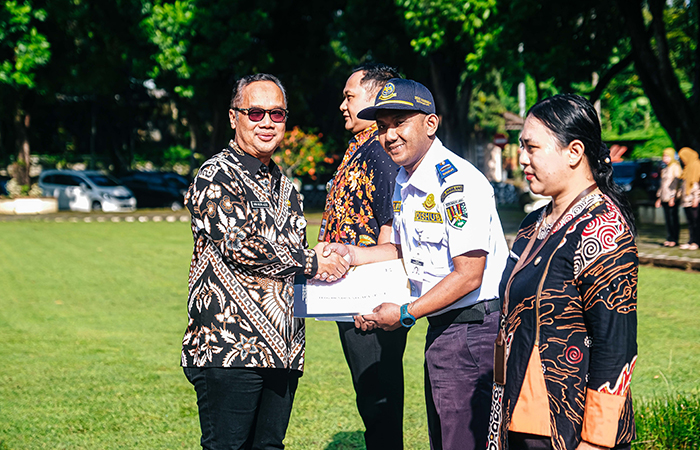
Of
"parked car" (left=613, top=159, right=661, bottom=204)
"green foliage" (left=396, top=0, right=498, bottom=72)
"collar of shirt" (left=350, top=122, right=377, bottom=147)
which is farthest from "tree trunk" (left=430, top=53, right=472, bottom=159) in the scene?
"collar of shirt" (left=350, top=122, right=377, bottom=147)

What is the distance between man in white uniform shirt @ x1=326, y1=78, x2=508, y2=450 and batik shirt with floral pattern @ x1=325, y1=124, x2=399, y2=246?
0.43 meters

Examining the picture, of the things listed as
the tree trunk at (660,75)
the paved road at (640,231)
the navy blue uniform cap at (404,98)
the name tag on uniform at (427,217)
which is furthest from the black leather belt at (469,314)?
the tree trunk at (660,75)

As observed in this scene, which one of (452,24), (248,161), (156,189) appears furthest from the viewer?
(156,189)

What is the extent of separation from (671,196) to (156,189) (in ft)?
79.8

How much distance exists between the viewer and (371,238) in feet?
13.1

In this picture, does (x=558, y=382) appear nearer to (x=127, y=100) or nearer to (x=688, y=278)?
(x=688, y=278)

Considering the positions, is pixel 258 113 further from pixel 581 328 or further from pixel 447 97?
pixel 447 97

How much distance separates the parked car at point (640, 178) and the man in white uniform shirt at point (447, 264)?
23.7 meters

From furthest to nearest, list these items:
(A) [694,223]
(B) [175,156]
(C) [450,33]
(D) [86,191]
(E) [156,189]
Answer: (B) [175,156], (E) [156,189], (D) [86,191], (C) [450,33], (A) [694,223]

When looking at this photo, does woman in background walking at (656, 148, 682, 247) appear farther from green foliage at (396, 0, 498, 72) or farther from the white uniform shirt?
the white uniform shirt

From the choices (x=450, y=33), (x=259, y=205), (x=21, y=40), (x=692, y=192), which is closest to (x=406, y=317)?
(x=259, y=205)

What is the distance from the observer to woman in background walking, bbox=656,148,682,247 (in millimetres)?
15984

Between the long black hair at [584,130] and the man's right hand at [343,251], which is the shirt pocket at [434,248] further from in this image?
the long black hair at [584,130]

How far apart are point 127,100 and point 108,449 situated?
42875 mm
